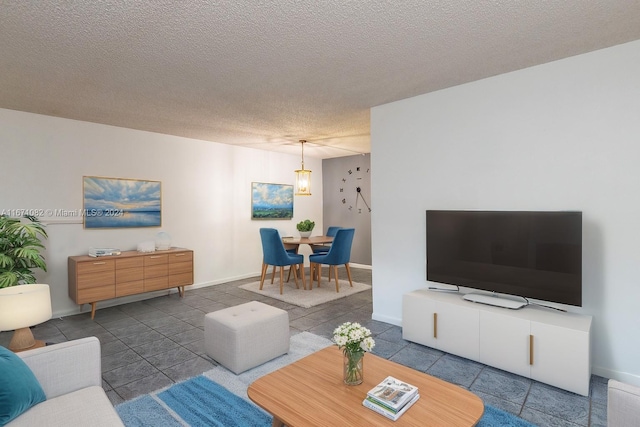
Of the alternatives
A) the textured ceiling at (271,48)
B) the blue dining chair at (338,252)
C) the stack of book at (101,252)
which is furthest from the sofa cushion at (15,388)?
the blue dining chair at (338,252)

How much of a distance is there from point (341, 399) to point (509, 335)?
164 cm

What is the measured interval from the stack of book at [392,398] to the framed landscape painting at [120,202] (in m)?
4.37

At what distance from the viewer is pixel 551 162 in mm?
2719

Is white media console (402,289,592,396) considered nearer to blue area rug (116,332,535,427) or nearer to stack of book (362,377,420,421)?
blue area rug (116,332,535,427)

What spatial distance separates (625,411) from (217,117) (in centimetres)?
425

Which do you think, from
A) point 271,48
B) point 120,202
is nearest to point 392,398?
point 271,48

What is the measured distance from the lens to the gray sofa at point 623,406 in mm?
1255

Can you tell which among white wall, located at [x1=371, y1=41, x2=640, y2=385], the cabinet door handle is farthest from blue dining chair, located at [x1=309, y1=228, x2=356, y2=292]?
the cabinet door handle

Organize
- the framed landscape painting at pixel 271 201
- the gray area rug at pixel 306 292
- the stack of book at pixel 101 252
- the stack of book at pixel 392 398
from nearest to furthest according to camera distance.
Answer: the stack of book at pixel 392 398 < the stack of book at pixel 101 252 < the gray area rug at pixel 306 292 < the framed landscape painting at pixel 271 201

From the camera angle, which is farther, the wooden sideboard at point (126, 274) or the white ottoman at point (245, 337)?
the wooden sideboard at point (126, 274)

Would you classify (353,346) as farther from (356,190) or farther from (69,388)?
(356,190)

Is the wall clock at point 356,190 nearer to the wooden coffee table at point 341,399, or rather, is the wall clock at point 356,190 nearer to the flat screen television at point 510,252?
the flat screen television at point 510,252

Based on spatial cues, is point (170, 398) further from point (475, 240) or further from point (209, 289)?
point (209, 289)

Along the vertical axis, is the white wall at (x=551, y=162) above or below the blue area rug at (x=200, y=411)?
above
